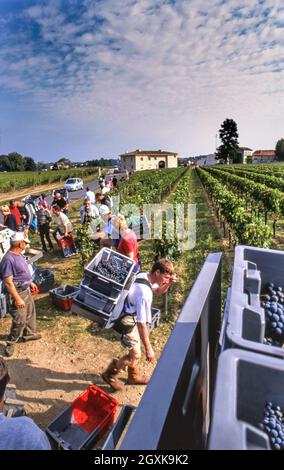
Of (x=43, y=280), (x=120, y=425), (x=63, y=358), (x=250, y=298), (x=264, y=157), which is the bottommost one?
(x=63, y=358)

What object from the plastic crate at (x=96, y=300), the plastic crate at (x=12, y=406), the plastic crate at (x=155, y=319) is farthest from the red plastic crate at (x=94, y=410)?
the plastic crate at (x=155, y=319)

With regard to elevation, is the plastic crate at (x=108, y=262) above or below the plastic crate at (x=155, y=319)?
above

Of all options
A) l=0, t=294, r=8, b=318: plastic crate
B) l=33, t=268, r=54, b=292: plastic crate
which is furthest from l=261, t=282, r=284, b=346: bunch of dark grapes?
l=33, t=268, r=54, b=292: plastic crate

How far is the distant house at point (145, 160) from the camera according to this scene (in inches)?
3457

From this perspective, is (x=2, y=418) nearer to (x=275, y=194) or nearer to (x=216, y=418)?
(x=216, y=418)

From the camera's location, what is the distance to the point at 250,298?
1.45 meters

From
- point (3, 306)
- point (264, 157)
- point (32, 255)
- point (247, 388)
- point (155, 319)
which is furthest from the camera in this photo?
point (264, 157)

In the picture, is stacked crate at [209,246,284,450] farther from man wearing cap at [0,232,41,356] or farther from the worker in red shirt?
the worker in red shirt

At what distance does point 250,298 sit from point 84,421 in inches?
110

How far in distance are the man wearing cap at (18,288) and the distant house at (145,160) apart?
84279 mm

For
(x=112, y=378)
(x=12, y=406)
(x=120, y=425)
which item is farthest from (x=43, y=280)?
(x=120, y=425)

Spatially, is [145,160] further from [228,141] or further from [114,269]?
[114,269]

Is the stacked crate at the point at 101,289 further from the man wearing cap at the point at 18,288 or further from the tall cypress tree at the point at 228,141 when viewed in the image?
the tall cypress tree at the point at 228,141

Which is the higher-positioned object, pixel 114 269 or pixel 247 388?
pixel 247 388
